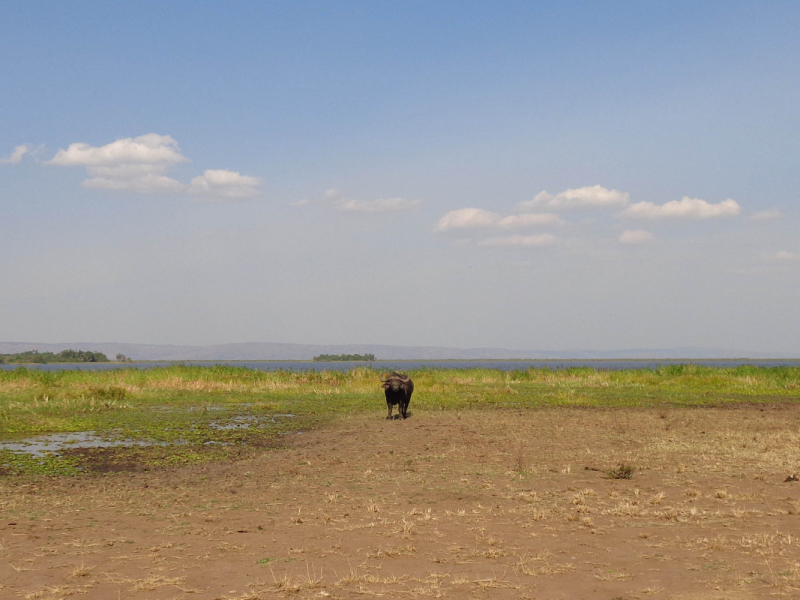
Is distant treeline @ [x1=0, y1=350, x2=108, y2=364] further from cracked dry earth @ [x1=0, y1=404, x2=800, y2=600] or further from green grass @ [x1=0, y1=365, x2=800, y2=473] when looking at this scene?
cracked dry earth @ [x1=0, y1=404, x2=800, y2=600]

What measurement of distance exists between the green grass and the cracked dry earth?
12.8ft

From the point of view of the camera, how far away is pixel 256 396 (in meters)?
34.8

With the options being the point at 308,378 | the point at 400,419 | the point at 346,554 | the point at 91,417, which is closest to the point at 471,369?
the point at 308,378

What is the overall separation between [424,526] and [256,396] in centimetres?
2566

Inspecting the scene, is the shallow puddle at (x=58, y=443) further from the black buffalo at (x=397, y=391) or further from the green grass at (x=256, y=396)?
the black buffalo at (x=397, y=391)

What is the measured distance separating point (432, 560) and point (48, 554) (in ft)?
16.6

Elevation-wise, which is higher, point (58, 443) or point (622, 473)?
point (622, 473)

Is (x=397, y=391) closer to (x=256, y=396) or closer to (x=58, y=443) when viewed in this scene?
(x=58, y=443)

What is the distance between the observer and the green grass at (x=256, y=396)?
67.9 feet

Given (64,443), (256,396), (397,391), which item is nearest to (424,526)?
(64,443)

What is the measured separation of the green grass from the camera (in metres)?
20.7

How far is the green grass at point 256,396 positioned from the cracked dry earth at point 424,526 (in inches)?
153

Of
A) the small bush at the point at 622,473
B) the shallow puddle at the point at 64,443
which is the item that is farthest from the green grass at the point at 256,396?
the small bush at the point at 622,473

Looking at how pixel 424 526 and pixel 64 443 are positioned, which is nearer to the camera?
pixel 424 526
